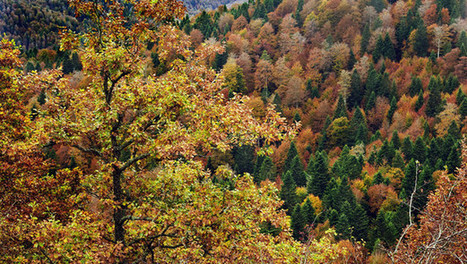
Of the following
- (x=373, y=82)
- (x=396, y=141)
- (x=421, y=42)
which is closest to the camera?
(x=396, y=141)

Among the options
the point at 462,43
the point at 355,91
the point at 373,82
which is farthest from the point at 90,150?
the point at 462,43

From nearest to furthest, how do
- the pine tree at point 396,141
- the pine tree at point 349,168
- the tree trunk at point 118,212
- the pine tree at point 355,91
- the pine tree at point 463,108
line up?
the tree trunk at point 118,212 → the pine tree at point 349,168 → the pine tree at point 396,141 → the pine tree at point 463,108 → the pine tree at point 355,91

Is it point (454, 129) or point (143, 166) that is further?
point (454, 129)

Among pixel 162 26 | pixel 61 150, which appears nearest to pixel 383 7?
pixel 61 150

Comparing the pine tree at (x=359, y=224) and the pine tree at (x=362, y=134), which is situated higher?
the pine tree at (x=359, y=224)

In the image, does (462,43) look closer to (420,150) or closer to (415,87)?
(415,87)

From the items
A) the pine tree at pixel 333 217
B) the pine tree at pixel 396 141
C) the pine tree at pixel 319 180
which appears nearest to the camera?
the pine tree at pixel 333 217

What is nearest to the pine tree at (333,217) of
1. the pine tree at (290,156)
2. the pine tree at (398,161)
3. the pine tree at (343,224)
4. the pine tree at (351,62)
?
the pine tree at (343,224)

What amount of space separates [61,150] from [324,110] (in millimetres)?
65167

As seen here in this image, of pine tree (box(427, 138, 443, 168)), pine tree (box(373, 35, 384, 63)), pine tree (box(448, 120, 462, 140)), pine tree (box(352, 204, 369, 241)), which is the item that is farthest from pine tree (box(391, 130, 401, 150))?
pine tree (box(373, 35, 384, 63))

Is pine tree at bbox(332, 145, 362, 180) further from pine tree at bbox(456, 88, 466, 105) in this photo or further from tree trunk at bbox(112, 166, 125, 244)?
tree trunk at bbox(112, 166, 125, 244)

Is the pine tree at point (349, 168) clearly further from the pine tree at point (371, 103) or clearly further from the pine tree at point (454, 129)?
the pine tree at point (371, 103)

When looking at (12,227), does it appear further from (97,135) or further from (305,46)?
(305,46)

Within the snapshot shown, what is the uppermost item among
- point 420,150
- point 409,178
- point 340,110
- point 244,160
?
point 409,178
